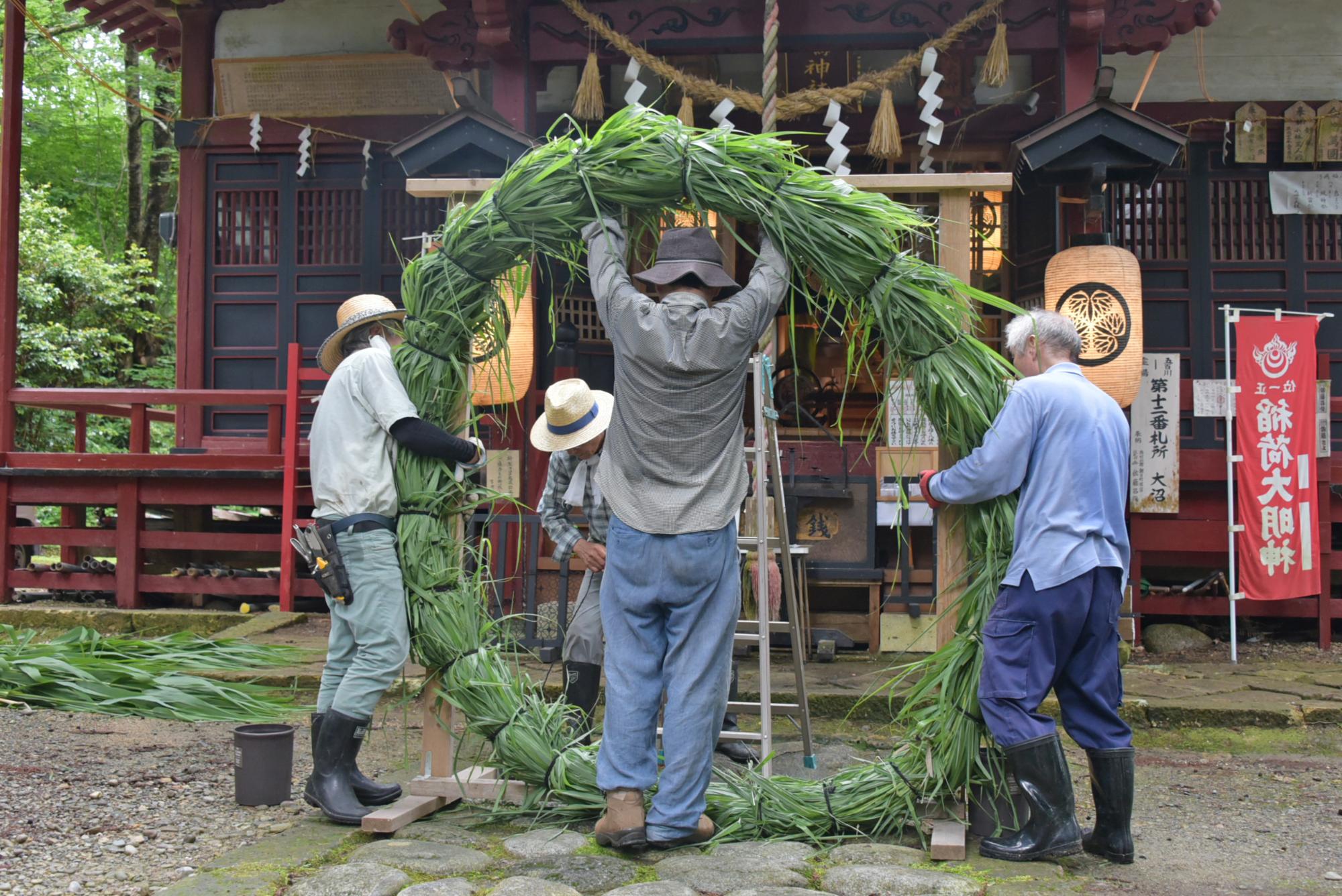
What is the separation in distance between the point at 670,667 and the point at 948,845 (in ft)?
3.55

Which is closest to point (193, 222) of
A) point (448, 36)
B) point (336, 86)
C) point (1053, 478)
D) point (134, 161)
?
point (336, 86)

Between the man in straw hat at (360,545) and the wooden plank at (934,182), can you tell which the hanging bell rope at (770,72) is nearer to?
the wooden plank at (934,182)

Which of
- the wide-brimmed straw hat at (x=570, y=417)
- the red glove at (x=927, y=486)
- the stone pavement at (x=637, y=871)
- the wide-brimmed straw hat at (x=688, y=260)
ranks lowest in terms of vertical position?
the stone pavement at (x=637, y=871)

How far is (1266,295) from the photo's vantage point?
9227mm

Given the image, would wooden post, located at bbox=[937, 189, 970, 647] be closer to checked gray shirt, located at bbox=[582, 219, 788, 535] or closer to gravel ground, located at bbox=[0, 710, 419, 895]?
checked gray shirt, located at bbox=[582, 219, 788, 535]

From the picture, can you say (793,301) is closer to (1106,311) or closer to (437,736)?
(437,736)

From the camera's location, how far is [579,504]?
5.54m

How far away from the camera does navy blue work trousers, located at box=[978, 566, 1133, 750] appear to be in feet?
12.9

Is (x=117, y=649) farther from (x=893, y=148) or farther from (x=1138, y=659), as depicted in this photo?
(x=1138, y=659)

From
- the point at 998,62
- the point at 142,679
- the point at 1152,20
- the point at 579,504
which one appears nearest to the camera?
the point at 579,504

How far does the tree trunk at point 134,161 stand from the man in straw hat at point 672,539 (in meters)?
Result: 18.2

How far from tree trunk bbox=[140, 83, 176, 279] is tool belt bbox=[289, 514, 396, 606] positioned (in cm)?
1782

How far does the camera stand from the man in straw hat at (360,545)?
438cm

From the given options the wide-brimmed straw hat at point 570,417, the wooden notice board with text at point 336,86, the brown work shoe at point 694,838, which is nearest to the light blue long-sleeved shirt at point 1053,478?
the brown work shoe at point 694,838
